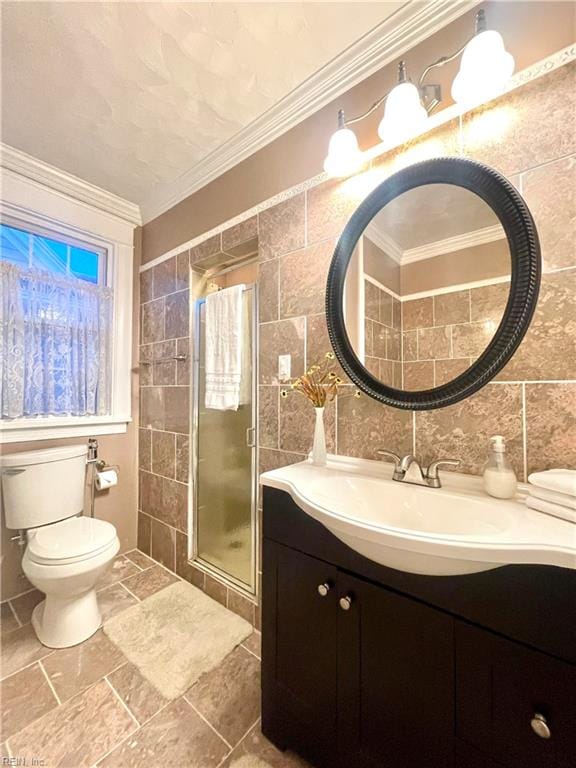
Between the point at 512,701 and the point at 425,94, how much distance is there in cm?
164

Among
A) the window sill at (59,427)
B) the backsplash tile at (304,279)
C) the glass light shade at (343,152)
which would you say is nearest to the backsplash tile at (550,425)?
the backsplash tile at (304,279)

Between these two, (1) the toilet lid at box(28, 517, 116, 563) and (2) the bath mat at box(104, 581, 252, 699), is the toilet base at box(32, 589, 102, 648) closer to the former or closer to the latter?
(2) the bath mat at box(104, 581, 252, 699)

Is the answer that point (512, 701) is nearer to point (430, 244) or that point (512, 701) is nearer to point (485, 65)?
point (430, 244)

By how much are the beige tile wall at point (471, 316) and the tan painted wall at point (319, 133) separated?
0.39ft

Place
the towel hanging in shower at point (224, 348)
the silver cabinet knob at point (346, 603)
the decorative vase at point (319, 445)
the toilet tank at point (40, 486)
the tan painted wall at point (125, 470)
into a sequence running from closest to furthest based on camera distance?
the silver cabinet knob at point (346, 603) < the decorative vase at point (319, 445) < the toilet tank at point (40, 486) < the towel hanging in shower at point (224, 348) < the tan painted wall at point (125, 470)

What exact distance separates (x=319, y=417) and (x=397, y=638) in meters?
0.69

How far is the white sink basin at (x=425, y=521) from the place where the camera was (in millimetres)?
576

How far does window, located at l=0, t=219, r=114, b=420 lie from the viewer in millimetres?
1653

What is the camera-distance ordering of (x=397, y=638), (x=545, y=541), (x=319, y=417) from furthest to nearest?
(x=319, y=417) → (x=397, y=638) → (x=545, y=541)

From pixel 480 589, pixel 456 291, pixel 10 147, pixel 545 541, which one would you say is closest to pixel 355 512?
pixel 480 589

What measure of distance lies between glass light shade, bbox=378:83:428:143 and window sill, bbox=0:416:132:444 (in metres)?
2.20

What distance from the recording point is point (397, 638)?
2.40 feet

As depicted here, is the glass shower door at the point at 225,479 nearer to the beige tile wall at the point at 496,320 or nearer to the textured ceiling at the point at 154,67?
the beige tile wall at the point at 496,320

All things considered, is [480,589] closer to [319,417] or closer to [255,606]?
[319,417]
